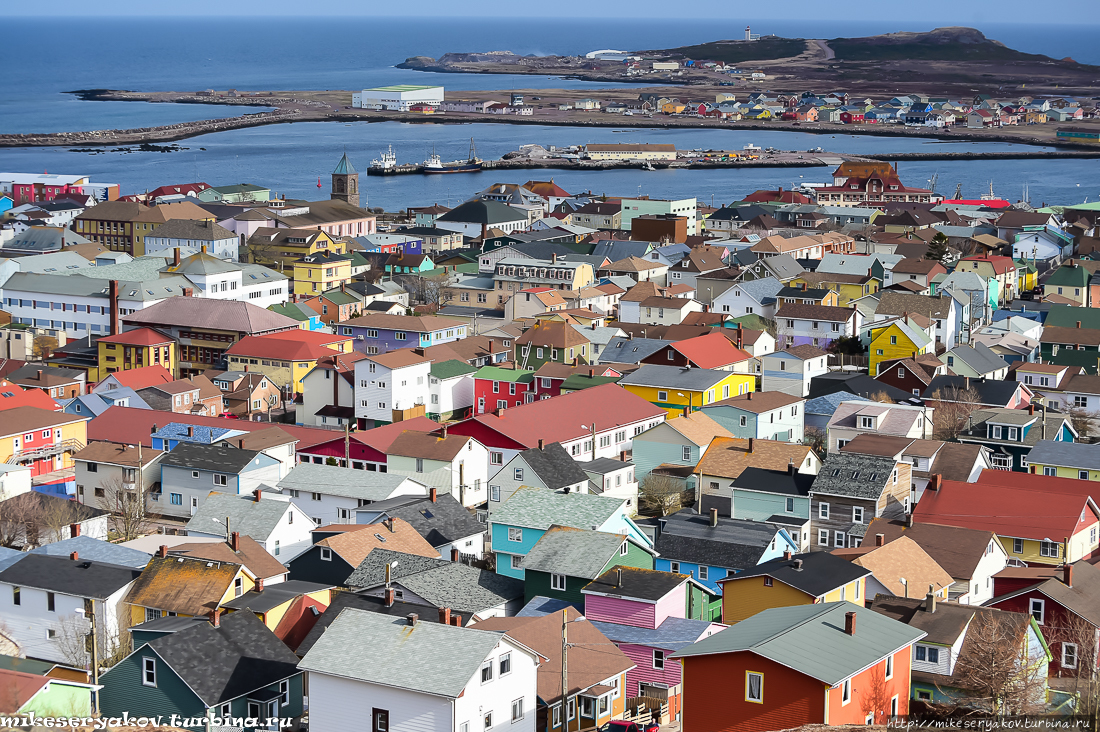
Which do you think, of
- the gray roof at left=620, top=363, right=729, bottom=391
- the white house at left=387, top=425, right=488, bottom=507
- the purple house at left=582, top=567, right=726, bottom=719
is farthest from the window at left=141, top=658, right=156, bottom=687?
the gray roof at left=620, top=363, right=729, bottom=391

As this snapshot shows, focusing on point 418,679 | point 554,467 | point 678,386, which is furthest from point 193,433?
point 418,679

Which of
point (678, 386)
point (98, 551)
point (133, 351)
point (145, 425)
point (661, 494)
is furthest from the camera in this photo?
point (133, 351)

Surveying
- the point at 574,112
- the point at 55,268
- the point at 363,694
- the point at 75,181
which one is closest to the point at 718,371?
the point at 363,694

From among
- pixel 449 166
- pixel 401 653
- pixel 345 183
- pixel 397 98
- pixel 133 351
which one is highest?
pixel 397 98

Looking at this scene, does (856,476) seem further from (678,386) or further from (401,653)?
(401,653)

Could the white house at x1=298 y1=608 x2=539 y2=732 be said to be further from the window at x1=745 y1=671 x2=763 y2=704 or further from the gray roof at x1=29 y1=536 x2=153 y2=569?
the gray roof at x1=29 y1=536 x2=153 y2=569

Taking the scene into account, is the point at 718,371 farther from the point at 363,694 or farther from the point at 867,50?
the point at 867,50

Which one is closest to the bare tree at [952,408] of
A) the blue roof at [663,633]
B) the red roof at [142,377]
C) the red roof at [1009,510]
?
the red roof at [1009,510]

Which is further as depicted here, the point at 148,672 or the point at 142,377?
the point at 142,377

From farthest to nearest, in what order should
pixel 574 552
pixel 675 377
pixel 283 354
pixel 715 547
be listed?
pixel 283 354 < pixel 675 377 < pixel 715 547 < pixel 574 552
